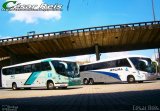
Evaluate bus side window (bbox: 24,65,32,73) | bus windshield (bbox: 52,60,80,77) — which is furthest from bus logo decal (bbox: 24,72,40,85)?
bus windshield (bbox: 52,60,80,77)

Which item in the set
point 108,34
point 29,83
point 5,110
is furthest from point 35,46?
point 5,110

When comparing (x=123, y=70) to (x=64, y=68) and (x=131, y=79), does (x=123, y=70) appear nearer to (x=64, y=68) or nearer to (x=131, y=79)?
(x=131, y=79)

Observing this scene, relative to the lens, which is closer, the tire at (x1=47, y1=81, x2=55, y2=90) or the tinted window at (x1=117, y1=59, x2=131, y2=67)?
the tire at (x1=47, y1=81, x2=55, y2=90)

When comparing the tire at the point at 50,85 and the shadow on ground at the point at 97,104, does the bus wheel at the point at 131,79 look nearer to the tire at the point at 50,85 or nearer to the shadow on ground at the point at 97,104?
the tire at the point at 50,85

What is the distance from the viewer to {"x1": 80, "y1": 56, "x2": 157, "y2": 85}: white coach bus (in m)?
27.3

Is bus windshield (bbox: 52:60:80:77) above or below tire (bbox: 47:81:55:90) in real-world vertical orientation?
above

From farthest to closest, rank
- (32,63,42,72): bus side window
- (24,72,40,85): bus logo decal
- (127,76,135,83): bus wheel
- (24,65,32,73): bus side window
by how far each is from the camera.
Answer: (127,76,135,83): bus wheel < (24,65,32,73): bus side window < (24,72,40,85): bus logo decal < (32,63,42,72): bus side window

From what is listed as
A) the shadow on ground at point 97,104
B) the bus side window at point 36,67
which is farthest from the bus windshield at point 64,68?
the shadow on ground at point 97,104

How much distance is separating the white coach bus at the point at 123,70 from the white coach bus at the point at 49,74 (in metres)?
5.55

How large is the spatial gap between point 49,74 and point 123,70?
7.65 metres

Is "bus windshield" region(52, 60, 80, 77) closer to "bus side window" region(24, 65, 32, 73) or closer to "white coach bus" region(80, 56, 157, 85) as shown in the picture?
"bus side window" region(24, 65, 32, 73)

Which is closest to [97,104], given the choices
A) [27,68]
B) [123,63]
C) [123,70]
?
[27,68]

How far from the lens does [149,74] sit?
27109mm

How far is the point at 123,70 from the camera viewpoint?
2877cm
